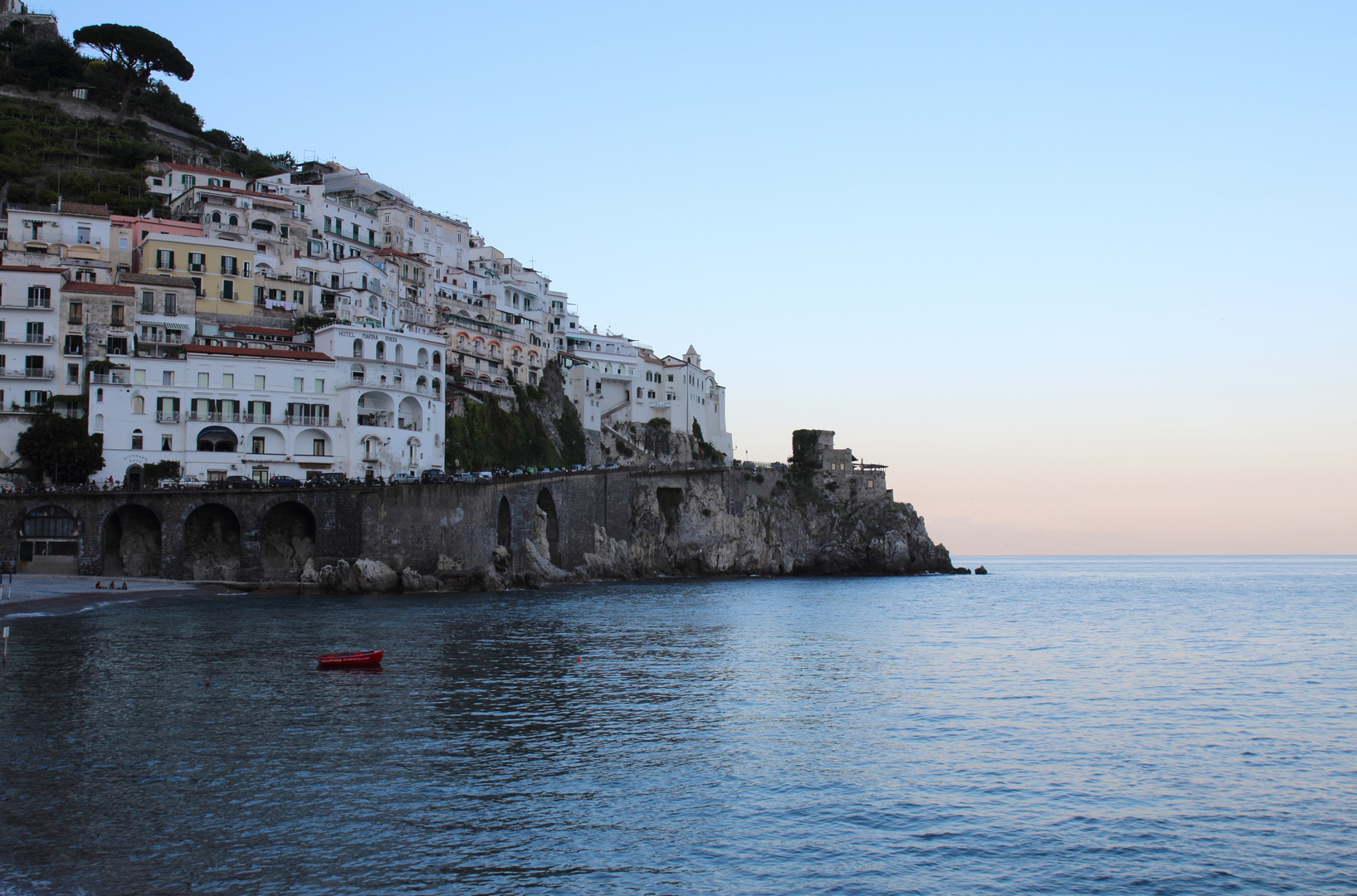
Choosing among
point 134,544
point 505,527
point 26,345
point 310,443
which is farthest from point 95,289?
point 505,527

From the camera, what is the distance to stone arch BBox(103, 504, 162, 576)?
63.9 metres

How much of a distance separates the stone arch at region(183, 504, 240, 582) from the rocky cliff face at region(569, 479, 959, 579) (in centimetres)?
2830

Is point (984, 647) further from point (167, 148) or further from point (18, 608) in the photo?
point (167, 148)

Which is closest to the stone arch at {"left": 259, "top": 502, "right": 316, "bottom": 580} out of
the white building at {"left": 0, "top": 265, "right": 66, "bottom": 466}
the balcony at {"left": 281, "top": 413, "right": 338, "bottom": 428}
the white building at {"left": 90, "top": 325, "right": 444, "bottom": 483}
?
the white building at {"left": 90, "top": 325, "right": 444, "bottom": 483}

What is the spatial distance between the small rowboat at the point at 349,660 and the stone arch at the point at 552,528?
4535cm

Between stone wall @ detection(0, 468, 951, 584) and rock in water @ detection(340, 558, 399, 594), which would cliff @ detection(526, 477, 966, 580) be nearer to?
stone wall @ detection(0, 468, 951, 584)

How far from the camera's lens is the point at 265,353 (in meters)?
69.8

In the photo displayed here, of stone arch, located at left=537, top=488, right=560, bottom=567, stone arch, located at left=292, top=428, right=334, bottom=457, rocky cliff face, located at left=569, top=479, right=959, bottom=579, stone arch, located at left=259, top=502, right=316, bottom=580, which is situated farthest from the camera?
rocky cliff face, located at left=569, top=479, right=959, bottom=579

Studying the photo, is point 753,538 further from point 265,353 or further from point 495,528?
point 265,353

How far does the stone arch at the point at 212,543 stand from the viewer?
210 feet

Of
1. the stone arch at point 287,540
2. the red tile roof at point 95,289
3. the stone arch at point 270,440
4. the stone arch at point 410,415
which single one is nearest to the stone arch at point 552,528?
the stone arch at point 410,415

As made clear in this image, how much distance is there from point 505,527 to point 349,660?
134 ft

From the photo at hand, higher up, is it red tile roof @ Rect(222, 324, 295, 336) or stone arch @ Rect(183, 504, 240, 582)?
red tile roof @ Rect(222, 324, 295, 336)

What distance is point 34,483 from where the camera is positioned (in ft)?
208
